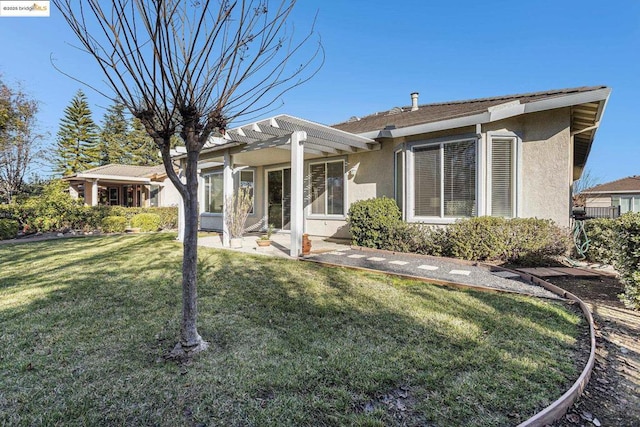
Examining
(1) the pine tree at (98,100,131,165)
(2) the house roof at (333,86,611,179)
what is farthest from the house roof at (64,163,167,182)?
(2) the house roof at (333,86,611,179)

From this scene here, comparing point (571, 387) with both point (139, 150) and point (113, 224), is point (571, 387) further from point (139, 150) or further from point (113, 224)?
point (139, 150)

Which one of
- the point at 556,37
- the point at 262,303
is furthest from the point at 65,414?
the point at 556,37

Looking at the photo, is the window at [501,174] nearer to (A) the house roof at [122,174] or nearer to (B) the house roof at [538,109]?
(B) the house roof at [538,109]

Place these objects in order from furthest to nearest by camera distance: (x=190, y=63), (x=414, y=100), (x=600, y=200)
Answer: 1. (x=600, y=200)
2. (x=414, y=100)
3. (x=190, y=63)

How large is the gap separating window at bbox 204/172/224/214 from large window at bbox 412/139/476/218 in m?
8.46

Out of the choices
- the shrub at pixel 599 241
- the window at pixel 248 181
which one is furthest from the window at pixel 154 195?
the shrub at pixel 599 241

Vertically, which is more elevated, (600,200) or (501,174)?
(501,174)

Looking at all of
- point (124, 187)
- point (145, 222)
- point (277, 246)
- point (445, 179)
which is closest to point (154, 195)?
point (124, 187)

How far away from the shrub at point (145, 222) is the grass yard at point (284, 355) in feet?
37.4

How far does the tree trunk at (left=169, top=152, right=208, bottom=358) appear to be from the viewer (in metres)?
2.81

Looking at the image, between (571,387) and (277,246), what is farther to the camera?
(277,246)

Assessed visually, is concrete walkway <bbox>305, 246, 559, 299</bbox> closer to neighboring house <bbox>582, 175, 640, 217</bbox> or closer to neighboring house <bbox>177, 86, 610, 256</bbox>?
neighboring house <bbox>177, 86, 610, 256</bbox>

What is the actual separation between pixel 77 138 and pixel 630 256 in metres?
43.0

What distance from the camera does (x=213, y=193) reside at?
45.4ft
